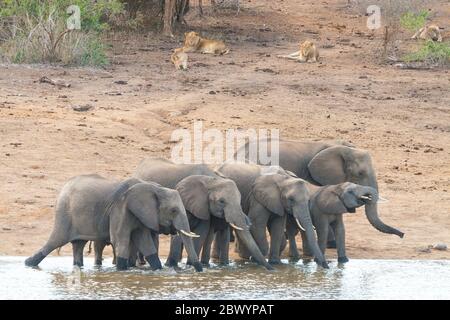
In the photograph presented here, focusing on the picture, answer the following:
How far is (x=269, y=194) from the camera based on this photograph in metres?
11.5

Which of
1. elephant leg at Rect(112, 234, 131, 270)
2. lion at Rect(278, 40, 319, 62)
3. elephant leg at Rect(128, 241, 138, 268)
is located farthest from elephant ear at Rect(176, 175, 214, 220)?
lion at Rect(278, 40, 319, 62)

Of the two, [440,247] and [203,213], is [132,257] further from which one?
[440,247]

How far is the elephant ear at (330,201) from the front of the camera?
38.1ft

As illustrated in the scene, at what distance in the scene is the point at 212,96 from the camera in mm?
18578

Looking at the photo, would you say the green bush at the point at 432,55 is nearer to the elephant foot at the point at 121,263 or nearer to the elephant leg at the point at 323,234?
the elephant leg at the point at 323,234

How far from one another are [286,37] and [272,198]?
49.0 feet

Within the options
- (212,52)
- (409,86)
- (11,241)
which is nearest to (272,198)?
(11,241)

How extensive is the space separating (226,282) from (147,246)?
2.44 ft

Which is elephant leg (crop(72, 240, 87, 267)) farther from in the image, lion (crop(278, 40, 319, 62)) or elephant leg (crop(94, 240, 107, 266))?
lion (crop(278, 40, 319, 62))

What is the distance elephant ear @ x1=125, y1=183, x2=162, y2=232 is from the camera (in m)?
10.7

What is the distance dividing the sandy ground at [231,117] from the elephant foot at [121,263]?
4.28ft

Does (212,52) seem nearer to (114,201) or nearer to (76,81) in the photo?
(76,81)

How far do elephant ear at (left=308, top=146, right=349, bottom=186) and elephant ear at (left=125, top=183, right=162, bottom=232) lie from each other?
8.22 ft

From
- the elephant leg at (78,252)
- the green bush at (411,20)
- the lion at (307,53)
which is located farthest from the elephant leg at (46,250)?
the green bush at (411,20)
